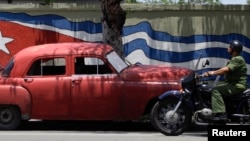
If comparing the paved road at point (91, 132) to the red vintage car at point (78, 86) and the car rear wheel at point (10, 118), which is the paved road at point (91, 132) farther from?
the red vintage car at point (78, 86)

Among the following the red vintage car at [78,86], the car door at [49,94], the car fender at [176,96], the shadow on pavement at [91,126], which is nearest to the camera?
the car fender at [176,96]

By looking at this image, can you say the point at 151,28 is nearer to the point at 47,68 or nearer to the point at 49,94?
the point at 47,68

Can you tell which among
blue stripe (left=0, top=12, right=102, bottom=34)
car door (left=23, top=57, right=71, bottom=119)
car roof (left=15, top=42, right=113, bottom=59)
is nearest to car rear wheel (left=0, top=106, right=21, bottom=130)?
car door (left=23, top=57, right=71, bottom=119)

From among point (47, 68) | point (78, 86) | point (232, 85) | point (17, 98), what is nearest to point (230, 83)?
point (232, 85)

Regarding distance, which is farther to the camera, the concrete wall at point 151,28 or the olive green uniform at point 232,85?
the concrete wall at point 151,28

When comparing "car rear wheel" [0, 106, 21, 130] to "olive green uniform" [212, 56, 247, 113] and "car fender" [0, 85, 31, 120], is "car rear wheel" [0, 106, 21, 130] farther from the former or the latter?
"olive green uniform" [212, 56, 247, 113]

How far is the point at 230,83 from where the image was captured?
8.78 m

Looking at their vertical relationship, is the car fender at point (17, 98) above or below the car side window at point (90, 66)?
below

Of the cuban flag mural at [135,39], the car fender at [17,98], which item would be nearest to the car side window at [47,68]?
the car fender at [17,98]

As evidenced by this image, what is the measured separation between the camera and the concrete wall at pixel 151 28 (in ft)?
45.4

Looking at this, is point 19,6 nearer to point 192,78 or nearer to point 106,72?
point 106,72

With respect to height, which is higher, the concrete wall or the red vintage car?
the concrete wall

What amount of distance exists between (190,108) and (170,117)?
1.28ft

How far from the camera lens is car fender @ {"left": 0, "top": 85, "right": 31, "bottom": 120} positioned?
9.65 metres
